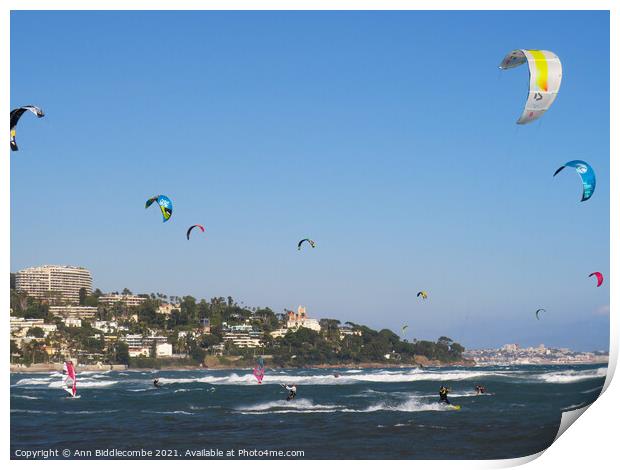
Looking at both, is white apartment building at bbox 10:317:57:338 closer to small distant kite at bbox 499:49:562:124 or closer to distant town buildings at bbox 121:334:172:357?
distant town buildings at bbox 121:334:172:357

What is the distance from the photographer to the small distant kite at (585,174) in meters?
14.5

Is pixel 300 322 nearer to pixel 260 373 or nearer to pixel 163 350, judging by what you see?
pixel 163 350

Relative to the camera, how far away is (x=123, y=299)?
75.4 metres

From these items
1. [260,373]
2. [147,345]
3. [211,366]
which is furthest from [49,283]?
[260,373]

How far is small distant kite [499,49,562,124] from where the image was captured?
13.7 metres

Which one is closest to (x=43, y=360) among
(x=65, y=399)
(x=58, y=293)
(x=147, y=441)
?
(x=58, y=293)

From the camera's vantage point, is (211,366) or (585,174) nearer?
(585,174)

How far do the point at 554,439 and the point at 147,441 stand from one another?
8145 mm

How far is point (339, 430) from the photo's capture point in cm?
1897

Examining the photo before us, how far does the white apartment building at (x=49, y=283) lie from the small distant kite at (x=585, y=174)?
184 ft

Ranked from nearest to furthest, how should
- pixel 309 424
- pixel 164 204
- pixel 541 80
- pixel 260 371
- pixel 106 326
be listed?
pixel 541 80 → pixel 164 204 → pixel 309 424 → pixel 260 371 → pixel 106 326

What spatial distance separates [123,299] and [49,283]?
28.6ft

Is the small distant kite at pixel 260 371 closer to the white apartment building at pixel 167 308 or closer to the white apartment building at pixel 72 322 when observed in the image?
the white apartment building at pixel 72 322
